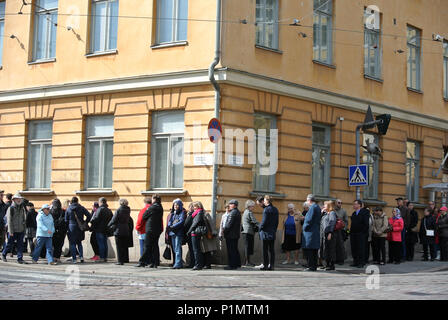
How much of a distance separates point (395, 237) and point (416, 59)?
9.21 m

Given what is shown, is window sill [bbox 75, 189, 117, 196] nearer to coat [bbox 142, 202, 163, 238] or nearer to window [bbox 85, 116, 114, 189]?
window [bbox 85, 116, 114, 189]

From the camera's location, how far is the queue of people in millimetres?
17141

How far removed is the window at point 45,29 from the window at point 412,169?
13.2 meters

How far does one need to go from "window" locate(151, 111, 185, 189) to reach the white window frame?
1046cm

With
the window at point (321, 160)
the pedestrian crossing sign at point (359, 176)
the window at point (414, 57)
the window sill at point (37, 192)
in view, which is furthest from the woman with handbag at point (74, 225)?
the window at point (414, 57)

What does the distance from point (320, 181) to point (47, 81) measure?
9226mm

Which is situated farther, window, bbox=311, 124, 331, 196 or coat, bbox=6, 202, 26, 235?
window, bbox=311, 124, 331, 196

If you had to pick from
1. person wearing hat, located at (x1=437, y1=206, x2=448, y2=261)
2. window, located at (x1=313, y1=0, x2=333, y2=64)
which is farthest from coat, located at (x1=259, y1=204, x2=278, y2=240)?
person wearing hat, located at (x1=437, y1=206, x2=448, y2=261)

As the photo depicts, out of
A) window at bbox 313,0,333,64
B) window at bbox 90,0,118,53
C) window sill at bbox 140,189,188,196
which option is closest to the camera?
window sill at bbox 140,189,188,196

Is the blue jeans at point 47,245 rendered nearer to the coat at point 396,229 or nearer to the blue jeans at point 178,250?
the blue jeans at point 178,250

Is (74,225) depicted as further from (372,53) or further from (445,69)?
(445,69)

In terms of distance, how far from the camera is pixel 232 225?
17.2 metres

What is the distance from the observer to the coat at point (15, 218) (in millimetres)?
18188
